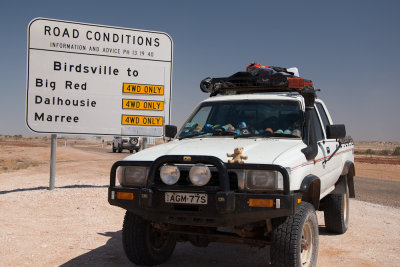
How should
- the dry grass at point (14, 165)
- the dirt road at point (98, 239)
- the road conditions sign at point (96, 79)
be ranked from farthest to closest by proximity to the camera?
the dry grass at point (14, 165)
the road conditions sign at point (96, 79)
the dirt road at point (98, 239)

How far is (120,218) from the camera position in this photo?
312 inches

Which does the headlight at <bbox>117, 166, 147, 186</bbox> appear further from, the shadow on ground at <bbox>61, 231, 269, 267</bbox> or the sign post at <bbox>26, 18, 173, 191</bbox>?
the sign post at <bbox>26, 18, 173, 191</bbox>

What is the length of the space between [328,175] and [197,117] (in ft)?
6.29

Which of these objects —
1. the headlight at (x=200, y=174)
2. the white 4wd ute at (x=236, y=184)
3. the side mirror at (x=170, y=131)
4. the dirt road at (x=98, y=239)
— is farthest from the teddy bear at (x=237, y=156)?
the side mirror at (x=170, y=131)

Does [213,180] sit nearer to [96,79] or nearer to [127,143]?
[96,79]

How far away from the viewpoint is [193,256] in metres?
5.52

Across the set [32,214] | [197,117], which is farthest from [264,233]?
[32,214]

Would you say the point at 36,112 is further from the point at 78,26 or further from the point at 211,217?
the point at 211,217

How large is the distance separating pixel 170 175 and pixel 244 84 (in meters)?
2.94

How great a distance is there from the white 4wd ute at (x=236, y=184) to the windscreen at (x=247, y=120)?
0.01 m

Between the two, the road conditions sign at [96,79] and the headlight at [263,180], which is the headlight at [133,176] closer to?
the headlight at [263,180]

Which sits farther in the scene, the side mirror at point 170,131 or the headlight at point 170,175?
the side mirror at point 170,131

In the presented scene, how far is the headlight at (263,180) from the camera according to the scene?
3.88m

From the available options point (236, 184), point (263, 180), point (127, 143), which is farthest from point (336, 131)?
point (127, 143)
